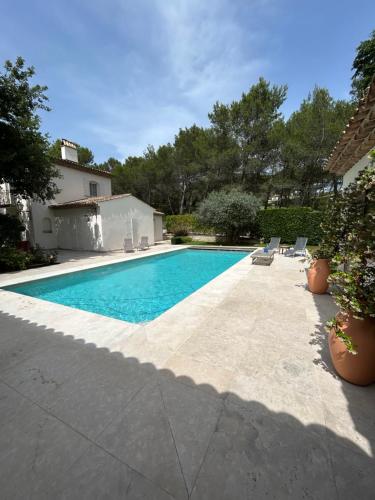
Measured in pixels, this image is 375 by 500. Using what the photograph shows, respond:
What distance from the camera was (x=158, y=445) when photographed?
6.40ft

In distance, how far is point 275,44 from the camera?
995cm

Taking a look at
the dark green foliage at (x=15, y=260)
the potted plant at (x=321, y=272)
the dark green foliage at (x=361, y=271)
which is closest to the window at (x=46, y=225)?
the dark green foliage at (x=15, y=260)

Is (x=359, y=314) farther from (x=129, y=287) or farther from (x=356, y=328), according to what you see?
(x=129, y=287)

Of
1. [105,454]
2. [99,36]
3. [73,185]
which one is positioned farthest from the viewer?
[73,185]

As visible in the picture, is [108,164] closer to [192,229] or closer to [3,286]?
[192,229]

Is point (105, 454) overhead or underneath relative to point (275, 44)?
underneath

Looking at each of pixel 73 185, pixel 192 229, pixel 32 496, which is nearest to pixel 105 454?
pixel 32 496

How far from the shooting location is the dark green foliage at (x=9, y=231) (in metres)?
11.3

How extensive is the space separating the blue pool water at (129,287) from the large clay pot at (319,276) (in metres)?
4.01

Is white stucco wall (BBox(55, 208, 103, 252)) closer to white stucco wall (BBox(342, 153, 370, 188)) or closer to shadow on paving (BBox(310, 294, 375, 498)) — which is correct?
white stucco wall (BBox(342, 153, 370, 188))

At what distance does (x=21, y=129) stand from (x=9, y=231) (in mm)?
5355

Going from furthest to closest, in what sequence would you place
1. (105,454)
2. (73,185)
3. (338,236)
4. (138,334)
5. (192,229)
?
(192,229) < (73,185) < (338,236) < (138,334) < (105,454)

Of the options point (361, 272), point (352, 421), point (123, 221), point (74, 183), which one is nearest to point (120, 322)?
point (352, 421)

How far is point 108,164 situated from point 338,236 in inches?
1489
